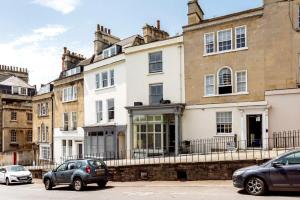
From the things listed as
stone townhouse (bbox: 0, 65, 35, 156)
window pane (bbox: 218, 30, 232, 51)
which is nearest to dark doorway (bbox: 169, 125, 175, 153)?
window pane (bbox: 218, 30, 232, 51)

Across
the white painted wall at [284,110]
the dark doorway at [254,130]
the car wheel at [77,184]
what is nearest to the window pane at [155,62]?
the dark doorway at [254,130]

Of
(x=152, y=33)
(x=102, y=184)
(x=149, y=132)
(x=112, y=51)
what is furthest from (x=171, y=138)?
(x=112, y=51)

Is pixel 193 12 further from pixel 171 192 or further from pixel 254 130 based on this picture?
pixel 171 192

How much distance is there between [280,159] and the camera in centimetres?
1337

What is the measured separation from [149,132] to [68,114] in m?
13.3

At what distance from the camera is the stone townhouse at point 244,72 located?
23031 mm

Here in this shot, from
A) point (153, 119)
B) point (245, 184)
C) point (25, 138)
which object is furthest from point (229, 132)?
point (25, 138)

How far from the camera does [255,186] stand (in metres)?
13.6

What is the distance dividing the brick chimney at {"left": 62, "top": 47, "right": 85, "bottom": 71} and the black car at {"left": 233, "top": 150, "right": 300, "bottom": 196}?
31897 mm

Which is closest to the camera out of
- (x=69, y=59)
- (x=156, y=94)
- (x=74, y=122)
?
(x=156, y=94)

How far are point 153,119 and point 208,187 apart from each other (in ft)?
40.2

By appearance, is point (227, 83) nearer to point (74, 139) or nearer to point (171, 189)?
point (171, 189)

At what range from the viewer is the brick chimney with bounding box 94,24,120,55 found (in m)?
38.3

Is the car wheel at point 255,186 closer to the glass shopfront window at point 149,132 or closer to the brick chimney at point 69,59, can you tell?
the glass shopfront window at point 149,132
